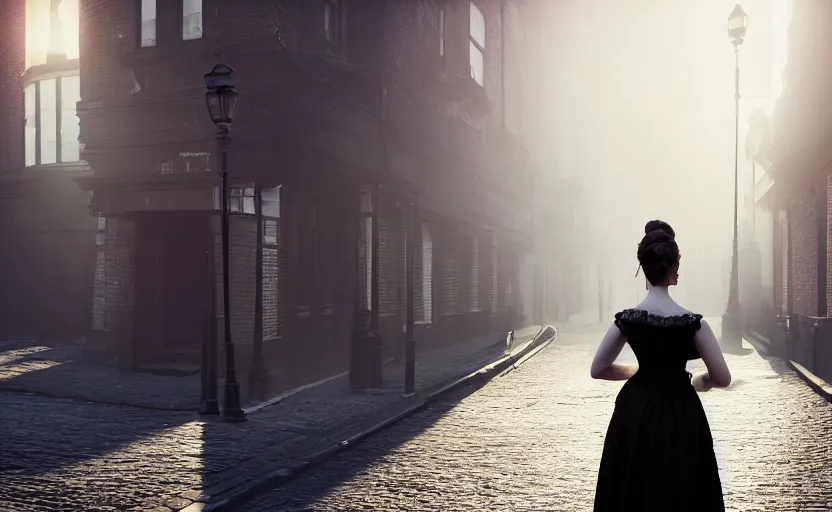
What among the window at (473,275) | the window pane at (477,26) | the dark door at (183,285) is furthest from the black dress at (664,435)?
the window pane at (477,26)

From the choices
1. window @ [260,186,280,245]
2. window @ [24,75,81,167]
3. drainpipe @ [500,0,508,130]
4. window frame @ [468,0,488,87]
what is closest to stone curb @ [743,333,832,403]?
window @ [260,186,280,245]

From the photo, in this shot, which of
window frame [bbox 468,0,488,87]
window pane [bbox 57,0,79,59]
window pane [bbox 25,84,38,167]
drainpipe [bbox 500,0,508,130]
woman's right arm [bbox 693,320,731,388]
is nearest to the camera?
woman's right arm [bbox 693,320,731,388]

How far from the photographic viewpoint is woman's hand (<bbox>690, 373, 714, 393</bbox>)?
396 cm

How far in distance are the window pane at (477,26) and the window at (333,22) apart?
943 centimetres

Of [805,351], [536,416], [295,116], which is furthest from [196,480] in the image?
[805,351]

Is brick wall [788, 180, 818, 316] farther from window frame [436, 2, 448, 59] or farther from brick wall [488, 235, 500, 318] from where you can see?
window frame [436, 2, 448, 59]

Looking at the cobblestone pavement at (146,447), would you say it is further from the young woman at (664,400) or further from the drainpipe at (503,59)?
the drainpipe at (503,59)

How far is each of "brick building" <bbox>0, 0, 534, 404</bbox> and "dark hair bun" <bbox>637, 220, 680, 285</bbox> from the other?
762 centimetres

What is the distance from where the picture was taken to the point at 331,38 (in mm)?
15523

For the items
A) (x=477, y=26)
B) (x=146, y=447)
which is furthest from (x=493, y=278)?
(x=146, y=447)

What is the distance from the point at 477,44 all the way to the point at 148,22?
41.0ft

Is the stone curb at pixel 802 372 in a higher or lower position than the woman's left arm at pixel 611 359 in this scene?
lower

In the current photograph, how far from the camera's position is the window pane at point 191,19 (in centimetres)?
1372

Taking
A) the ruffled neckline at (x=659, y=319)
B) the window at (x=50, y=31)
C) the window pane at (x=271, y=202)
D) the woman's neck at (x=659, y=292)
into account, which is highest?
the window at (x=50, y=31)
